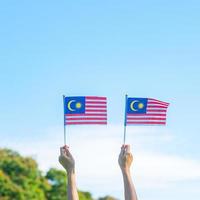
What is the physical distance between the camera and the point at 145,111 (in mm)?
13070

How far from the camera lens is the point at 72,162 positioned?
9.33 meters

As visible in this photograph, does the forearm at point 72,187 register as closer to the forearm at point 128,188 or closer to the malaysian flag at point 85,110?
the forearm at point 128,188

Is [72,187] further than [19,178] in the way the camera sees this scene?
No

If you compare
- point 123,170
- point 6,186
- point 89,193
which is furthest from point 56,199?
point 123,170

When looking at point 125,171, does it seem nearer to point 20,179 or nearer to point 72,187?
point 72,187

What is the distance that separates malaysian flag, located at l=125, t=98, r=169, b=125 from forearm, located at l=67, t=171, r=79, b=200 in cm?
365

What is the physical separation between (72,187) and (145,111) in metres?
4.27

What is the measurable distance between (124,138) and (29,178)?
55.5 m

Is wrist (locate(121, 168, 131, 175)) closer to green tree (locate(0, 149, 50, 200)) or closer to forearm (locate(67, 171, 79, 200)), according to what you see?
forearm (locate(67, 171, 79, 200))

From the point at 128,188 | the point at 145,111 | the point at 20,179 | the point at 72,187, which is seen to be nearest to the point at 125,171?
the point at 128,188

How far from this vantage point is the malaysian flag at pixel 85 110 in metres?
13.0

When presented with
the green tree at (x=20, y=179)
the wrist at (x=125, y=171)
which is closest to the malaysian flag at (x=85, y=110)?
the wrist at (x=125, y=171)

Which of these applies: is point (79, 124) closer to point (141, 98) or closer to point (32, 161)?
point (141, 98)

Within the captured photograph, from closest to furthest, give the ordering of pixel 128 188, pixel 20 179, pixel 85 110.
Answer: pixel 128 188 < pixel 85 110 < pixel 20 179
